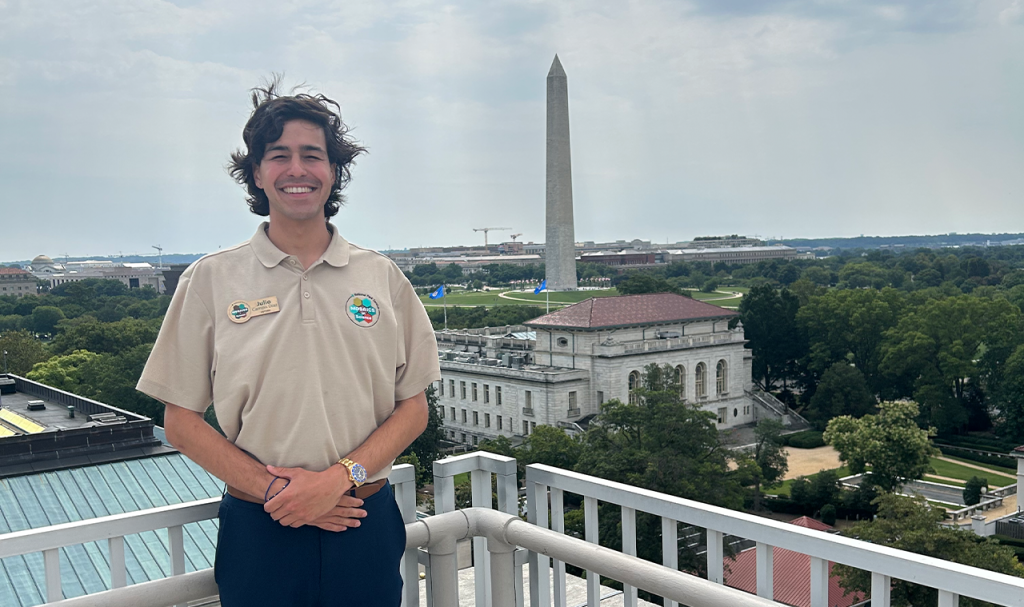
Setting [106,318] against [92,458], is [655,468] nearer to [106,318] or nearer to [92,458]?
[92,458]

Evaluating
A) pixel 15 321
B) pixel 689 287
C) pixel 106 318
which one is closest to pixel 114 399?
pixel 106 318

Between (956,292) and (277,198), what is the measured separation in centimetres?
9239

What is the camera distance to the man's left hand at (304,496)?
386 centimetres

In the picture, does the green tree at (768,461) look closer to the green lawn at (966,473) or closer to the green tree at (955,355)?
the green lawn at (966,473)

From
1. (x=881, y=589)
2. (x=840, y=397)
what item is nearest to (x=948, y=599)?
(x=881, y=589)

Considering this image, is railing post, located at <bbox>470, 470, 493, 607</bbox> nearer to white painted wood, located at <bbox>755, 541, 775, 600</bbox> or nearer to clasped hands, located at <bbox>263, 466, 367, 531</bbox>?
clasped hands, located at <bbox>263, 466, 367, 531</bbox>

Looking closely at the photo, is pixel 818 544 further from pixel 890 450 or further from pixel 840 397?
pixel 840 397

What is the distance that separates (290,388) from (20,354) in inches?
2652

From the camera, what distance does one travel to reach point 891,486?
3722cm

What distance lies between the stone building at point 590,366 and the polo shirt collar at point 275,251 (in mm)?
47197

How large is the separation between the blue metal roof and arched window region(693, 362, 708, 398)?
4248 centimetres

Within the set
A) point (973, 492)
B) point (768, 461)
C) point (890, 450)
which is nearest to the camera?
point (973, 492)

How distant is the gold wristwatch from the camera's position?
4.02 metres

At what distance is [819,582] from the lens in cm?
404
